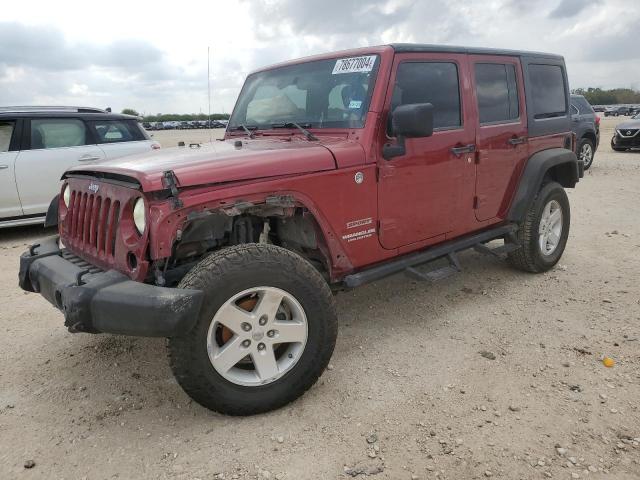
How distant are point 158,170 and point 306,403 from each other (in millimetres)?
1535

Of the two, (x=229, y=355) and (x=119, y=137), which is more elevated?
(x=119, y=137)

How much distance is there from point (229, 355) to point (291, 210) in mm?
899

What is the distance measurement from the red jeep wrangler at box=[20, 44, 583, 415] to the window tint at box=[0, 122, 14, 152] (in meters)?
3.88

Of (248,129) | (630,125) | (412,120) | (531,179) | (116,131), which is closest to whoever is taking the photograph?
(412,120)

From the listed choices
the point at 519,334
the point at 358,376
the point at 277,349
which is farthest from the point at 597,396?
the point at 277,349

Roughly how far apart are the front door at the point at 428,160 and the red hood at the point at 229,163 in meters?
0.42

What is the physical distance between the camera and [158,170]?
8.68 ft

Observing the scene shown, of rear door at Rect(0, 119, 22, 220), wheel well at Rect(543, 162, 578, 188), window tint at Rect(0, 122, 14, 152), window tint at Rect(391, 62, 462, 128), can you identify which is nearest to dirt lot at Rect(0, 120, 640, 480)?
wheel well at Rect(543, 162, 578, 188)

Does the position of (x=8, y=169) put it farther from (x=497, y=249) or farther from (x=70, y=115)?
(x=497, y=249)

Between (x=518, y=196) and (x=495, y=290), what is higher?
(x=518, y=196)

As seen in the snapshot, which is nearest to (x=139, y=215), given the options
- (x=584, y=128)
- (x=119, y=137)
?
(x=119, y=137)

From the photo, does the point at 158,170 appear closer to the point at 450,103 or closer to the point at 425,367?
the point at 425,367

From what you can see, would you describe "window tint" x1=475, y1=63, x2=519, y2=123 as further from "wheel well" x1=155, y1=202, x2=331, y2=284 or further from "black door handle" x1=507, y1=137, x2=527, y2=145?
"wheel well" x1=155, y1=202, x2=331, y2=284

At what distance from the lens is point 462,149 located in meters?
3.91
